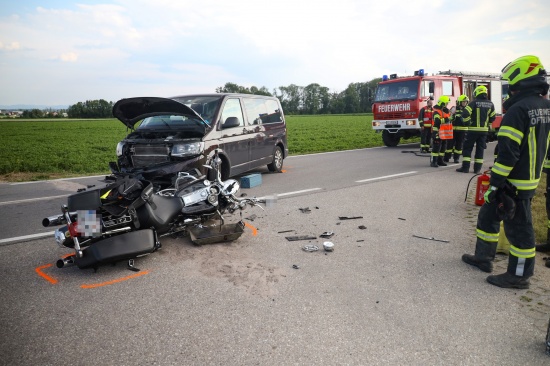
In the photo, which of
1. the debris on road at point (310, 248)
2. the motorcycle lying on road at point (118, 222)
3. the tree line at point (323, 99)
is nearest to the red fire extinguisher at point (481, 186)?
the debris on road at point (310, 248)

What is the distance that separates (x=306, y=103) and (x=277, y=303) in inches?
3995

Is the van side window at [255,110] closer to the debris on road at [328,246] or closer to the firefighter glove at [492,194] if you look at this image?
the debris on road at [328,246]

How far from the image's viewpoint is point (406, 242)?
16.3 feet

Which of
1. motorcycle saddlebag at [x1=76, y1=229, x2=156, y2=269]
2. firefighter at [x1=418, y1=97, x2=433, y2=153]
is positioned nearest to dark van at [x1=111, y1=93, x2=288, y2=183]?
motorcycle saddlebag at [x1=76, y1=229, x2=156, y2=269]

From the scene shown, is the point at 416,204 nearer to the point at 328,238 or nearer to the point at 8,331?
the point at 328,238

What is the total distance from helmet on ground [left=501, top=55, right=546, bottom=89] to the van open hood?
12.6 feet

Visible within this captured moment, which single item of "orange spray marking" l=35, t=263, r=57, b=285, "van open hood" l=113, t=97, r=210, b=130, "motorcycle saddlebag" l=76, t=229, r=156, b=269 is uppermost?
"van open hood" l=113, t=97, r=210, b=130

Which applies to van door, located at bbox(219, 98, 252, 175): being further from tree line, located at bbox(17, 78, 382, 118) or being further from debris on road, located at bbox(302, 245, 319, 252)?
tree line, located at bbox(17, 78, 382, 118)

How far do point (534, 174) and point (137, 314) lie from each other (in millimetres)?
3805

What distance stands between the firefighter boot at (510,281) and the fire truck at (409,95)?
454 inches

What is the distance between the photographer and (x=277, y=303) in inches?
134

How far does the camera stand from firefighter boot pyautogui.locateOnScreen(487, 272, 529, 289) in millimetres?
3709

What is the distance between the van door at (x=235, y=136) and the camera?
7.58 meters

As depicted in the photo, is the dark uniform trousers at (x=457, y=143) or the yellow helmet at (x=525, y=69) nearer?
the yellow helmet at (x=525, y=69)
